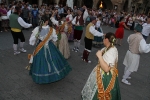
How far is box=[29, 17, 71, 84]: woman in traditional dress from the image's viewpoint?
11.8ft

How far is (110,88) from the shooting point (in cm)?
248

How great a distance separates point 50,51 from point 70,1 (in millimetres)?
8436

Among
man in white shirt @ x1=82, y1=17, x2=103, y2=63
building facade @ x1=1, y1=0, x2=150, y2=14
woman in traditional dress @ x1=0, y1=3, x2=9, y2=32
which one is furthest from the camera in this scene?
building facade @ x1=1, y1=0, x2=150, y2=14

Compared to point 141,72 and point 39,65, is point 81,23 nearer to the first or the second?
point 141,72

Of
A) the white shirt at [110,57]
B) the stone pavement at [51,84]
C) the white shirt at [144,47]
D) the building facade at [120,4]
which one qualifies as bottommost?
the stone pavement at [51,84]

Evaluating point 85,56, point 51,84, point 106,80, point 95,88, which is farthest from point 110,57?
point 85,56

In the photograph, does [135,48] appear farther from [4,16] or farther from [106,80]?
[4,16]

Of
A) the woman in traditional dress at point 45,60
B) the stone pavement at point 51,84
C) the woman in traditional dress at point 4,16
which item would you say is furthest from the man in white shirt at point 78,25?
the woman in traditional dress at point 4,16

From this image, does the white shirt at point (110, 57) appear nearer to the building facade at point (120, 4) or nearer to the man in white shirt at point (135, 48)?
the man in white shirt at point (135, 48)

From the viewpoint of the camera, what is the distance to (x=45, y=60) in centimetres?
365

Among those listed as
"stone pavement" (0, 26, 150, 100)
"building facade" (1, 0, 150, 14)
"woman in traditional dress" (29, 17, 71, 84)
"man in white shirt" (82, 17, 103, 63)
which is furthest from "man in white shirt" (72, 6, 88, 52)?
"building facade" (1, 0, 150, 14)

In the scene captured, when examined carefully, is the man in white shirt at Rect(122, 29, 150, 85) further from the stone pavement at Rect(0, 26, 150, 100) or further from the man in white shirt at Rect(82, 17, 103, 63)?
the man in white shirt at Rect(82, 17, 103, 63)

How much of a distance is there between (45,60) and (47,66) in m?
0.14

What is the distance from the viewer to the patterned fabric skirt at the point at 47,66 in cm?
357
